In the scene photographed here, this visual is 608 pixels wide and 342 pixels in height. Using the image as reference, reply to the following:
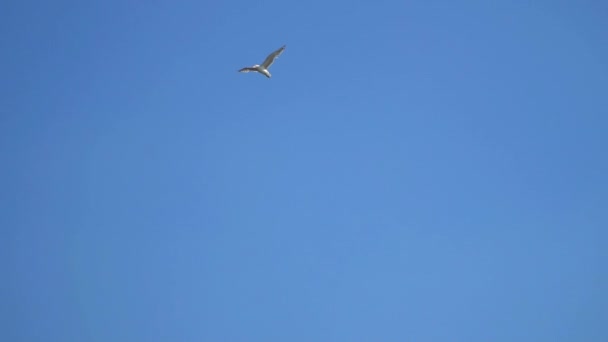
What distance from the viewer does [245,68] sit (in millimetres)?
143375

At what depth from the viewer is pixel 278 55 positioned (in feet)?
468

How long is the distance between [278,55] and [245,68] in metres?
2.60
